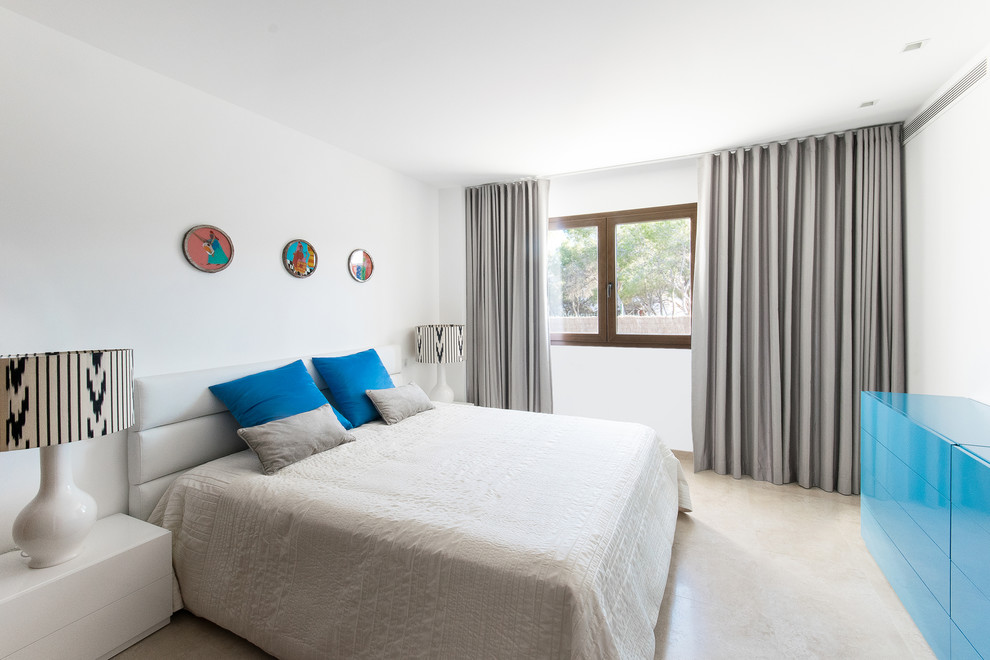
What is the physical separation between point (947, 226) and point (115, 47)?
13.8 ft

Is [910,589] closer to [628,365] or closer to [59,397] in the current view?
[628,365]

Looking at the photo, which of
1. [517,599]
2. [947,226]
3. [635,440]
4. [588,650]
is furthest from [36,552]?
[947,226]

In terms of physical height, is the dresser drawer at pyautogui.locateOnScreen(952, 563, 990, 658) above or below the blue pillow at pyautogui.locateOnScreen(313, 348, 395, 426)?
below

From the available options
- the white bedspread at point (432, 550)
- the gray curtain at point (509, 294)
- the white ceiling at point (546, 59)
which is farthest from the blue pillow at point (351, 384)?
the white ceiling at point (546, 59)

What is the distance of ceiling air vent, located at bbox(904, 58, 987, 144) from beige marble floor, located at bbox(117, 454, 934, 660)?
236 cm

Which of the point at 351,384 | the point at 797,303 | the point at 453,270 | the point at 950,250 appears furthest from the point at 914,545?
the point at 453,270

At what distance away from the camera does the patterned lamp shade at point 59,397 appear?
1.41 m

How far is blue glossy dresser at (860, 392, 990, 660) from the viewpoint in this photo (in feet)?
4.87

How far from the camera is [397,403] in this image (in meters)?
3.01

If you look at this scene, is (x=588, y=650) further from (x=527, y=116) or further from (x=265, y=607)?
→ (x=527, y=116)

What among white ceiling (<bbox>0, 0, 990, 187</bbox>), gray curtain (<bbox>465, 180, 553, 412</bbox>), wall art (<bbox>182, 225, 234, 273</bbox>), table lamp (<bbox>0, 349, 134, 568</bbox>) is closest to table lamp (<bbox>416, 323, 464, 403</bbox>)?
gray curtain (<bbox>465, 180, 553, 412</bbox>)

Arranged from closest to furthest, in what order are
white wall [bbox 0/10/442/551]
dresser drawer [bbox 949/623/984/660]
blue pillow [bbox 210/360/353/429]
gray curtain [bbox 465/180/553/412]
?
dresser drawer [bbox 949/623/984/660] → white wall [bbox 0/10/442/551] → blue pillow [bbox 210/360/353/429] → gray curtain [bbox 465/180/553/412]

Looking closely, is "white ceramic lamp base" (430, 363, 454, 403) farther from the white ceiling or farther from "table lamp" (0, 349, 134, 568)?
"table lamp" (0, 349, 134, 568)

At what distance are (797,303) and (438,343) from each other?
2732mm
